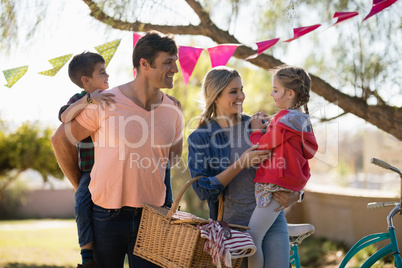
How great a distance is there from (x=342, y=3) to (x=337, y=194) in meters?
3.68

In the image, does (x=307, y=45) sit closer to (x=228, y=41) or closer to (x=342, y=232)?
(x=228, y=41)

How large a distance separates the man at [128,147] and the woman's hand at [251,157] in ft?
1.29

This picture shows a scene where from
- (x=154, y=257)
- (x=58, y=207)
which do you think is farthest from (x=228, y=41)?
(x=58, y=207)

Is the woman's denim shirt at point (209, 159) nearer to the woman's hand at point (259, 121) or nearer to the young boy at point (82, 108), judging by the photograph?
the woman's hand at point (259, 121)

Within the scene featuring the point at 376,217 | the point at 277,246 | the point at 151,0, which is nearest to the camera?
the point at 277,246

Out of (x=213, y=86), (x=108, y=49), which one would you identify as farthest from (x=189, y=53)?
(x=213, y=86)

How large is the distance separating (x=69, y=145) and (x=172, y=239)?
2.61ft

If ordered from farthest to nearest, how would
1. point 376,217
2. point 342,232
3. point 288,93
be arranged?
point 342,232 → point 376,217 → point 288,93

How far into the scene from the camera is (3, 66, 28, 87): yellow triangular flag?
9.91 ft

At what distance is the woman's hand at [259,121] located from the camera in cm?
243

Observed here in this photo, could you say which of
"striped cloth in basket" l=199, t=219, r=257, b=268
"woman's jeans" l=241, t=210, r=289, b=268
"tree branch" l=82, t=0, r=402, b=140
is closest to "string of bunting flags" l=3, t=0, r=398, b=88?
"tree branch" l=82, t=0, r=402, b=140

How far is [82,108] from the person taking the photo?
2.26 m

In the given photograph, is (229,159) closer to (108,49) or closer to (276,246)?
(276,246)

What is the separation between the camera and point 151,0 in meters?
3.34
